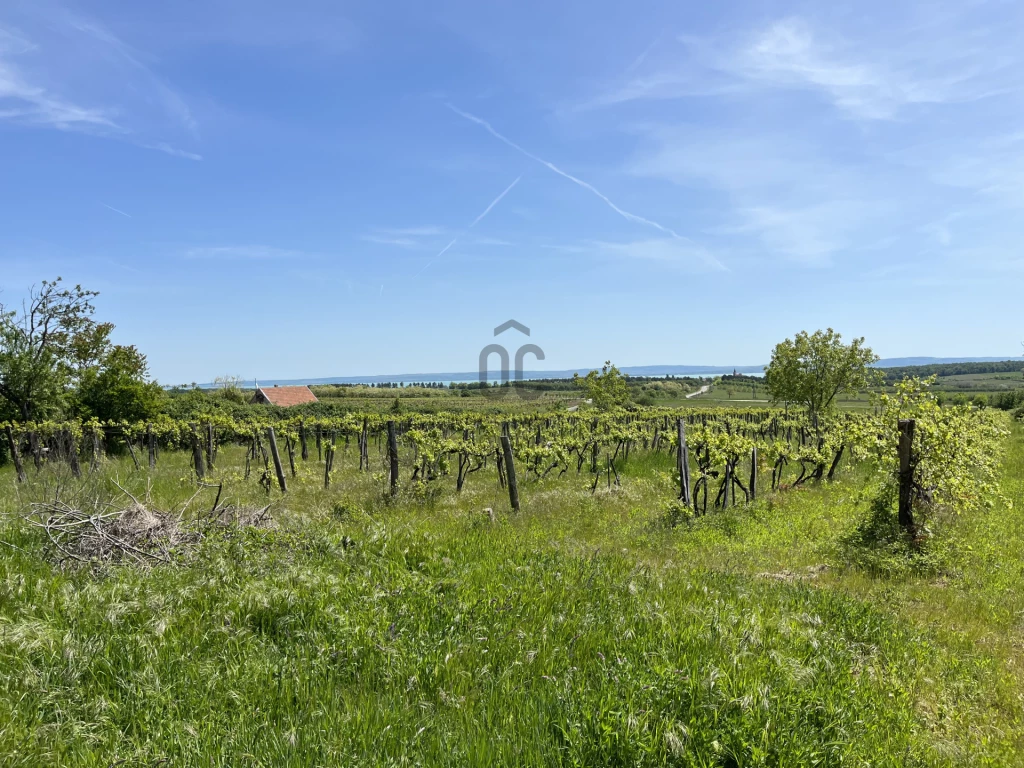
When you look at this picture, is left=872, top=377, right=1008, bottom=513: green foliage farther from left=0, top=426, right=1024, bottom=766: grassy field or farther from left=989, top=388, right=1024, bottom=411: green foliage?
left=989, top=388, right=1024, bottom=411: green foliage

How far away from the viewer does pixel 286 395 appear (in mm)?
59125

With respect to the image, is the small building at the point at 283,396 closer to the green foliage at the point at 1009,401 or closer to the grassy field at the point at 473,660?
the grassy field at the point at 473,660

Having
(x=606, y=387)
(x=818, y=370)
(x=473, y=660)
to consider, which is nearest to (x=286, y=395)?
(x=606, y=387)

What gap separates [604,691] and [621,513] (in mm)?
9261

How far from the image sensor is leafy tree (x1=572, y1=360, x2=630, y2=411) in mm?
42625

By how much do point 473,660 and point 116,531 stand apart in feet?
14.4

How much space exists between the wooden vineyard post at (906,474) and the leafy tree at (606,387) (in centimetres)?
3351

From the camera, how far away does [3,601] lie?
13.3 ft

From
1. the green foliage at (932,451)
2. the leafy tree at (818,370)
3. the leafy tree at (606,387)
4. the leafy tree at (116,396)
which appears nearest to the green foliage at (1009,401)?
the leafy tree at (818,370)

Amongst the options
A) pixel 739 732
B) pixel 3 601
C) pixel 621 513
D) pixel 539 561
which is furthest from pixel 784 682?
pixel 621 513

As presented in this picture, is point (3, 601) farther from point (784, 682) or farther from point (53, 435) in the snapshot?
point (53, 435)

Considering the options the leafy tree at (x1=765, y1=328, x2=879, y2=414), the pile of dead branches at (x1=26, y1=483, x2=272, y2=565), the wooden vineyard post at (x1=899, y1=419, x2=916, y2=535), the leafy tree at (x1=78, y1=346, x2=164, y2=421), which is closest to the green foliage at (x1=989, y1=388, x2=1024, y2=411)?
the leafy tree at (x1=765, y1=328, x2=879, y2=414)

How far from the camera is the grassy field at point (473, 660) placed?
271cm

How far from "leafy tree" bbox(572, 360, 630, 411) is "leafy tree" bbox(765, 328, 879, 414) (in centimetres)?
1097
